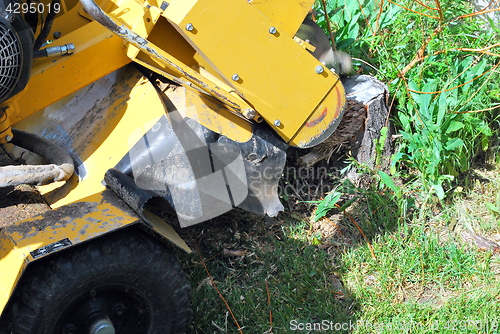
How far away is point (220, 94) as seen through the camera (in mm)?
2988

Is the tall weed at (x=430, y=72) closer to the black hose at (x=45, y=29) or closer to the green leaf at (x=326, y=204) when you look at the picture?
the green leaf at (x=326, y=204)

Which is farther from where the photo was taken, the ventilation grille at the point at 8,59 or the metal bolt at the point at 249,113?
the metal bolt at the point at 249,113

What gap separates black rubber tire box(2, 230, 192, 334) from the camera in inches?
99.0

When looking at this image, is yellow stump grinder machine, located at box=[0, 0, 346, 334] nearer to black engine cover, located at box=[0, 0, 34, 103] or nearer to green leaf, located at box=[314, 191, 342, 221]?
black engine cover, located at box=[0, 0, 34, 103]

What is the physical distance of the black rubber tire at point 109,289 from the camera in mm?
2514

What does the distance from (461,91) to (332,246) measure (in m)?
1.17

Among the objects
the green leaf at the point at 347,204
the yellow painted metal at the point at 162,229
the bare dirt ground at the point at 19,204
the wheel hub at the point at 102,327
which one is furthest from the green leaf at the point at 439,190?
the bare dirt ground at the point at 19,204

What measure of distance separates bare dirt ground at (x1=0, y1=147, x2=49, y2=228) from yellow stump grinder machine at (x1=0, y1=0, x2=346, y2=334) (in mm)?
54

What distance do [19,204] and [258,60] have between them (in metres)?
1.22

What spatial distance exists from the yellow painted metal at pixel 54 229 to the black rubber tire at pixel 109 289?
3.2 inches

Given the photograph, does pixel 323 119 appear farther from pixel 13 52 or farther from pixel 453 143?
pixel 13 52

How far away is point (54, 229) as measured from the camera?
257 centimetres

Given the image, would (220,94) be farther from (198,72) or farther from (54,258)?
(54,258)

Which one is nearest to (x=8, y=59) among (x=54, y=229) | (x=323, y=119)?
(x=54, y=229)
